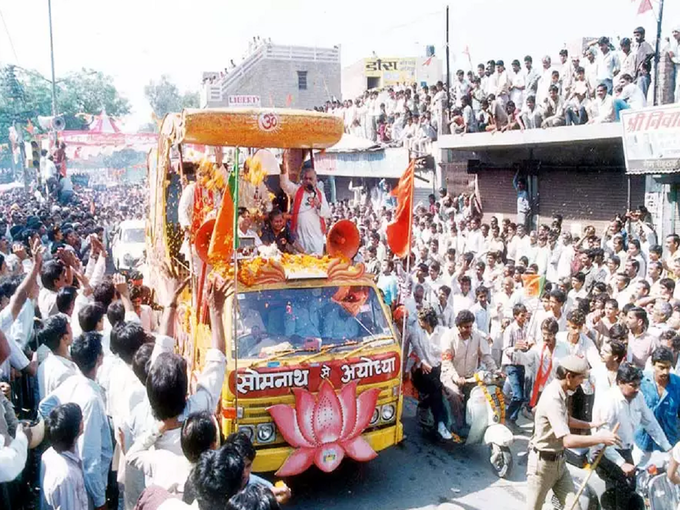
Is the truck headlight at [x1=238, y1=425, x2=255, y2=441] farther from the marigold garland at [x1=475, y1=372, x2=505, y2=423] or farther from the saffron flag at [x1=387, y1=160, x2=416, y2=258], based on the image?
the marigold garland at [x1=475, y1=372, x2=505, y2=423]

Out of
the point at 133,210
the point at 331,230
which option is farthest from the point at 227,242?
the point at 133,210

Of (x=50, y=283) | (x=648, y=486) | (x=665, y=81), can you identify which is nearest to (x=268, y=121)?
(x=50, y=283)

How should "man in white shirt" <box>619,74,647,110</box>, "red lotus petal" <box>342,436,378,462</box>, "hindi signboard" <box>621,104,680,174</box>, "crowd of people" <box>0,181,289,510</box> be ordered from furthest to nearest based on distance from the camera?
"man in white shirt" <box>619,74,647,110</box>, "hindi signboard" <box>621,104,680,174</box>, "red lotus petal" <box>342,436,378,462</box>, "crowd of people" <box>0,181,289,510</box>

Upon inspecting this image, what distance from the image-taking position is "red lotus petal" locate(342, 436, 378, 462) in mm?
5691

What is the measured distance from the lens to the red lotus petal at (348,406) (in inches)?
222

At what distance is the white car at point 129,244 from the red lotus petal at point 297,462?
34.2ft

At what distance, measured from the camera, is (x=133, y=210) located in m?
28.8

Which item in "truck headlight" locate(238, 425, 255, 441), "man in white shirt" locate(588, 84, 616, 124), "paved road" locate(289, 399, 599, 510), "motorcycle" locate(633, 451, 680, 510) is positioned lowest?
"paved road" locate(289, 399, 599, 510)

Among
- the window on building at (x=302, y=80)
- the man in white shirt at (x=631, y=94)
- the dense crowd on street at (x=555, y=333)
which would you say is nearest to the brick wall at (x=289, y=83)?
the window on building at (x=302, y=80)

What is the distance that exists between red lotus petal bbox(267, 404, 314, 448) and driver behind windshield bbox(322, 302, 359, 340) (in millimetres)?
761

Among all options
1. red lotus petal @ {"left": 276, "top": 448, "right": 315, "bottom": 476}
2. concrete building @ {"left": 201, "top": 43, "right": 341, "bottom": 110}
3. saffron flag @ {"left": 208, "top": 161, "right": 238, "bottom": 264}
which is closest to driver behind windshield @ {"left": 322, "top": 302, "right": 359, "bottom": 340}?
red lotus petal @ {"left": 276, "top": 448, "right": 315, "bottom": 476}

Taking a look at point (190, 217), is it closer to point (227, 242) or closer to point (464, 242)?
point (227, 242)

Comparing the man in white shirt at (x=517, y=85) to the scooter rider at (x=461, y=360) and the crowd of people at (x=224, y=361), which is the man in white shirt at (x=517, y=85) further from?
the scooter rider at (x=461, y=360)

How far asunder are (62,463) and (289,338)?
2.34 meters
